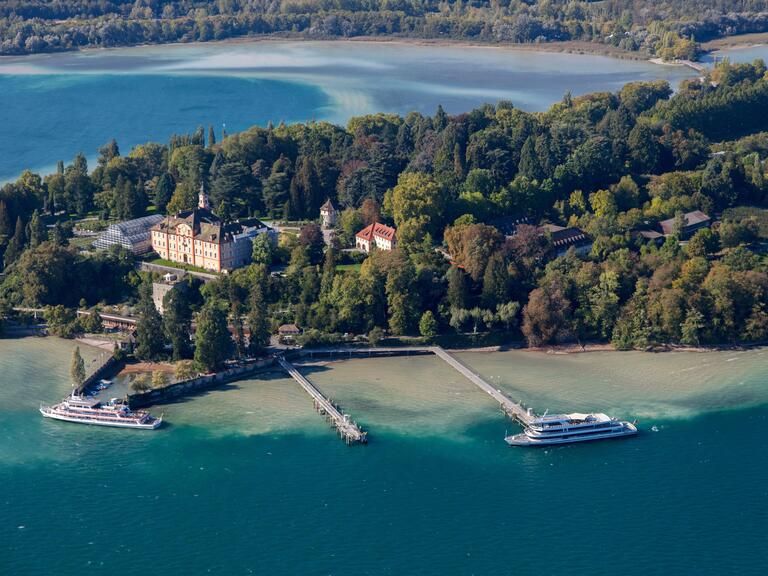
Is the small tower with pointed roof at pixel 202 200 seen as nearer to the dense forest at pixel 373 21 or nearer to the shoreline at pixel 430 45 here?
the shoreline at pixel 430 45

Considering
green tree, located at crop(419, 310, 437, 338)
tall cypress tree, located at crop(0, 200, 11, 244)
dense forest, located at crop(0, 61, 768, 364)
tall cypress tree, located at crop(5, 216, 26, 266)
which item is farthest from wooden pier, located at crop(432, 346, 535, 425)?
tall cypress tree, located at crop(0, 200, 11, 244)

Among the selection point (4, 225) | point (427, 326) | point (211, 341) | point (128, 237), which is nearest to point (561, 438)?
point (427, 326)

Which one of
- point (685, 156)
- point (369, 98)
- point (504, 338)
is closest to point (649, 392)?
Result: point (504, 338)

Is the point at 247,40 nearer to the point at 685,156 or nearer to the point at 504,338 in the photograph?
the point at 685,156

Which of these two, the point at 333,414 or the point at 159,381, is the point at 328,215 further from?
the point at 333,414

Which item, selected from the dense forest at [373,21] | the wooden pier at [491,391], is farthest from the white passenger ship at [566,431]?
the dense forest at [373,21]

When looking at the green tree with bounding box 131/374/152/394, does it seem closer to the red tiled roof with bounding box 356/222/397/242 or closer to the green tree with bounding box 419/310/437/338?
the green tree with bounding box 419/310/437/338
